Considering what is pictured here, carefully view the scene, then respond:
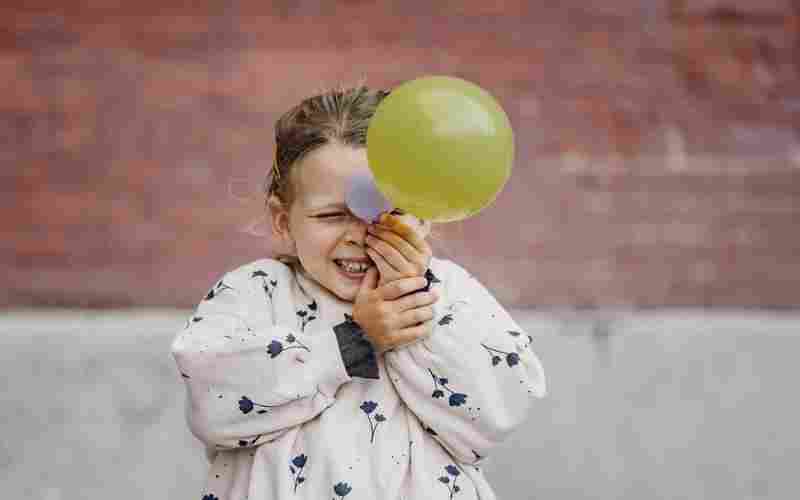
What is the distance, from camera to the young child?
208cm

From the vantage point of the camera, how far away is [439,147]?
186 centimetres

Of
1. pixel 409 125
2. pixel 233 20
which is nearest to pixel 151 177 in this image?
pixel 233 20

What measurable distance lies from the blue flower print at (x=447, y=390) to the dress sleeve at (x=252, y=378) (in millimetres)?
181

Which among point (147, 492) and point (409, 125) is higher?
point (409, 125)

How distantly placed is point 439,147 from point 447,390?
21.0 inches

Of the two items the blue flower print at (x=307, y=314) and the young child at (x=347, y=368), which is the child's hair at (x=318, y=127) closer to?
the young child at (x=347, y=368)

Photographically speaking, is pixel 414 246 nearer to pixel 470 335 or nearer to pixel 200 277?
pixel 470 335

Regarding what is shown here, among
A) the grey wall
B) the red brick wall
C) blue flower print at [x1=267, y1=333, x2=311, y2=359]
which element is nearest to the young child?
blue flower print at [x1=267, y1=333, x2=311, y2=359]

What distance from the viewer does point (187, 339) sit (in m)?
2.09

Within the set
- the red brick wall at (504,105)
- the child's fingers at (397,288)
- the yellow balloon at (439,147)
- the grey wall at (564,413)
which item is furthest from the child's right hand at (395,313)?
the red brick wall at (504,105)

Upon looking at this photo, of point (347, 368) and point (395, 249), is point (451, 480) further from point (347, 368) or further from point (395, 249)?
point (395, 249)

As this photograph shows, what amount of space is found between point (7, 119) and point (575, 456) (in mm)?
2494

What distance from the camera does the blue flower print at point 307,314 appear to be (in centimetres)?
225

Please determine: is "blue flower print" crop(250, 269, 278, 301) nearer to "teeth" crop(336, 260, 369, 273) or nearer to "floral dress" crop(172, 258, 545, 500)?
"floral dress" crop(172, 258, 545, 500)
